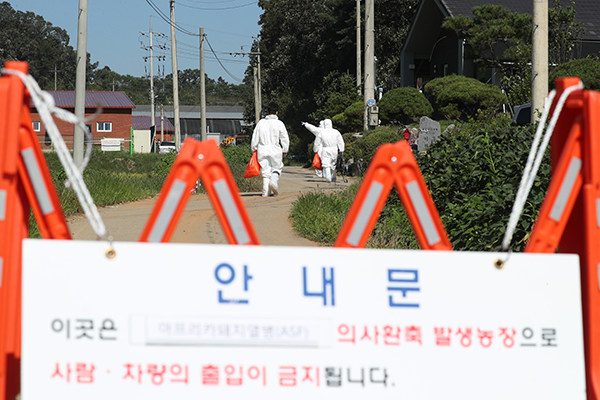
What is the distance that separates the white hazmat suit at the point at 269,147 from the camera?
13820 mm

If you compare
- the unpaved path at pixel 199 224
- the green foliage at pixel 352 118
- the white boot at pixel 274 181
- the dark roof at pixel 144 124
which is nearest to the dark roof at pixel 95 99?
the dark roof at pixel 144 124

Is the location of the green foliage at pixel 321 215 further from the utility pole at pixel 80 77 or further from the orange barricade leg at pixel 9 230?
the utility pole at pixel 80 77

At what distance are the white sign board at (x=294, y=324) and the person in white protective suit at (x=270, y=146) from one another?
11.4 m

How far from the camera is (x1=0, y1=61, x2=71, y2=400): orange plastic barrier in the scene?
2.37 meters

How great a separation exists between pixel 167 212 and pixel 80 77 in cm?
1236

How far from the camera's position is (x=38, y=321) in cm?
230

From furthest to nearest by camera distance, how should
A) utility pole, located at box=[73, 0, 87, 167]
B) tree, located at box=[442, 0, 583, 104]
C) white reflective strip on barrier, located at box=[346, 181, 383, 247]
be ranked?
tree, located at box=[442, 0, 583, 104]
utility pole, located at box=[73, 0, 87, 167]
white reflective strip on barrier, located at box=[346, 181, 383, 247]

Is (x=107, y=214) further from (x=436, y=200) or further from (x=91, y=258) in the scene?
(x=91, y=258)

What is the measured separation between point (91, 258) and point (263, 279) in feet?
2.06

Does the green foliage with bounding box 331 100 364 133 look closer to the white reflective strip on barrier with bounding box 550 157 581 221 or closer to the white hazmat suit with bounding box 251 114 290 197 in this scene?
the white hazmat suit with bounding box 251 114 290 197

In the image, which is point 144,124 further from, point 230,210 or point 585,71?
point 230,210

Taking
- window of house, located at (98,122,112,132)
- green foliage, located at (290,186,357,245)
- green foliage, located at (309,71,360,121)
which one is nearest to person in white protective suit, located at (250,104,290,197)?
green foliage, located at (290,186,357,245)

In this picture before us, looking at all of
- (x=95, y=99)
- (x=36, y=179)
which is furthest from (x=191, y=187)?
(x=95, y=99)

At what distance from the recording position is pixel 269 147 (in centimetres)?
1391
